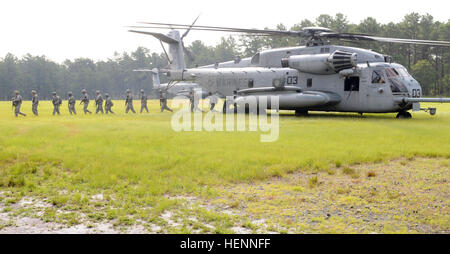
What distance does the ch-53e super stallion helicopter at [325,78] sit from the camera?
16750mm

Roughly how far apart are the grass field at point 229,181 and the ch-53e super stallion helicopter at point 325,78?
5325mm

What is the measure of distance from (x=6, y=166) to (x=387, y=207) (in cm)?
773

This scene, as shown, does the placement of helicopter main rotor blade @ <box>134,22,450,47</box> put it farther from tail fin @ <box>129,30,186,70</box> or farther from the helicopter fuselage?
tail fin @ <box>129,30,186,70</box>

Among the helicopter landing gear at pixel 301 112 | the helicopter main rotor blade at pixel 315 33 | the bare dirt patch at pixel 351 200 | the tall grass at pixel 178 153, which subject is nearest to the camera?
the bare dirt patch at pixel 351 200

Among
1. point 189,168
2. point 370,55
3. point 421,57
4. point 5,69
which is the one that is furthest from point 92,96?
point 189,168

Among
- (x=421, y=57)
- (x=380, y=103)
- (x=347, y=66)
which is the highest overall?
(x=421, y=57)

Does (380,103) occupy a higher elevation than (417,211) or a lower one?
higher

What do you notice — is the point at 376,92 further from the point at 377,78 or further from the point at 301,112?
the point at 301,112

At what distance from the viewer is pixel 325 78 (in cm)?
1850

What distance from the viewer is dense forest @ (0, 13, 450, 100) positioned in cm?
5462

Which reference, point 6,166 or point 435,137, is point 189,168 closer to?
point 6,166

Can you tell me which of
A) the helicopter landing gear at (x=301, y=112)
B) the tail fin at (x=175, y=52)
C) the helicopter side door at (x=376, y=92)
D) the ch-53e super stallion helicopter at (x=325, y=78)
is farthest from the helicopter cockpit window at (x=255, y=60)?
the helicopter side door at (x=376, y=92)

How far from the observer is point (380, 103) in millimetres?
17062

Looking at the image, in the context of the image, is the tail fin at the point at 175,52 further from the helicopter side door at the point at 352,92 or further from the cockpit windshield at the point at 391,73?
the cockpit windshield at the point at 391,73
